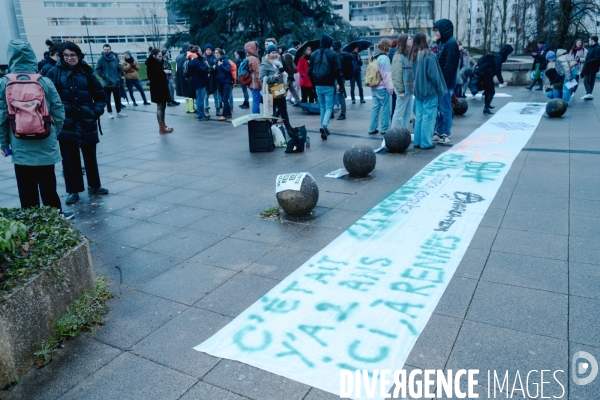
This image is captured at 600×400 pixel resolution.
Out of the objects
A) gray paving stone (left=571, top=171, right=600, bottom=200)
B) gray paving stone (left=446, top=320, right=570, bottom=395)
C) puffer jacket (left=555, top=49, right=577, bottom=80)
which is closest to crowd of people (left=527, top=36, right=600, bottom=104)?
puffer jacket (left=555, top=49, right=577, bottom=80)

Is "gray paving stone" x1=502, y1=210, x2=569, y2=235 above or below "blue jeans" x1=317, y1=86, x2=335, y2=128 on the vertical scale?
below

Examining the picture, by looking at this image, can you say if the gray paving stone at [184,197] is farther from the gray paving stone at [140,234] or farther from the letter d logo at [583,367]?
the letter d logo at [583,367]

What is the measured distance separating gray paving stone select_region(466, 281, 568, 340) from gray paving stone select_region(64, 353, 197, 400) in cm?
205

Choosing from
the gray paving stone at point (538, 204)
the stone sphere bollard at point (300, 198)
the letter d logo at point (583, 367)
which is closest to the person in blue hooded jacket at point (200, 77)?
the stone sphere bollard at point (300, 198)

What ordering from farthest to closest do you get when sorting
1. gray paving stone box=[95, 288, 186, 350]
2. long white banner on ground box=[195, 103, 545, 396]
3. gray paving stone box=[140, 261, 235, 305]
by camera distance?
gray paving stone box=[140, 261, 235, 305]
gray paving stone box=[95, 288, 186, 350]
long white banner on ground box=[195, 103, 545, 396]

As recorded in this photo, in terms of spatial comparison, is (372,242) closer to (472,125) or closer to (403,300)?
(403,300)

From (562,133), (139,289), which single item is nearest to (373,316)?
(139,289)

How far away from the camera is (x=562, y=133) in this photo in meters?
10.3

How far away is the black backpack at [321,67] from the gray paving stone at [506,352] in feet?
24.5

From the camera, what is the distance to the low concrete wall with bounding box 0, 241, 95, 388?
305 cm

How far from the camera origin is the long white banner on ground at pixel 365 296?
10.6ft

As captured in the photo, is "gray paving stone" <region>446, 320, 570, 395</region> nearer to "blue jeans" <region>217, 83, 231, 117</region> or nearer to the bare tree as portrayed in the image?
"blue jeans" <region>217, 83, 231, 117</region>

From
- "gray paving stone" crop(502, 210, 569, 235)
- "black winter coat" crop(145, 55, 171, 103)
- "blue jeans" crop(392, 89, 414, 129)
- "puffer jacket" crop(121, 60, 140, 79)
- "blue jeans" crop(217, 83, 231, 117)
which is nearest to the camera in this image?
"gray paving stone" crop(502, 210, 569, 235)

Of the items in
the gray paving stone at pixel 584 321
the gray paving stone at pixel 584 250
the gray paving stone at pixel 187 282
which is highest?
the gray paving stone at pixel 187 282
